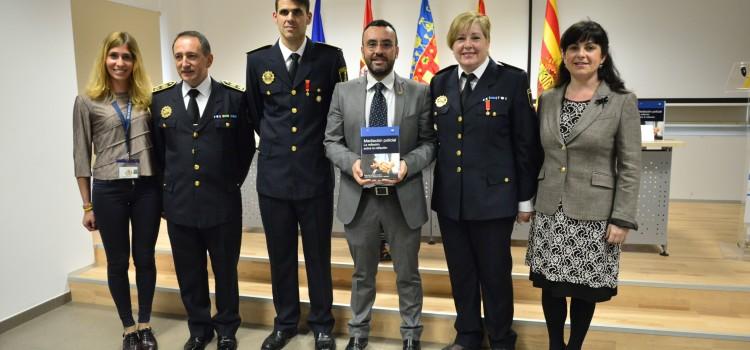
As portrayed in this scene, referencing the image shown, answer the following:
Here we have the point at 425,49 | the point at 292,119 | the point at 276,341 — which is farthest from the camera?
the point at 425,49

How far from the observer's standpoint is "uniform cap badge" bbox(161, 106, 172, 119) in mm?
2305

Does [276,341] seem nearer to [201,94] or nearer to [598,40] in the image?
[201,94]

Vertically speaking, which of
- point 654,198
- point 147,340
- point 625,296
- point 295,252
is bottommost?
point 147,340

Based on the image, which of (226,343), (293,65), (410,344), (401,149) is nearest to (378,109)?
(401,149)

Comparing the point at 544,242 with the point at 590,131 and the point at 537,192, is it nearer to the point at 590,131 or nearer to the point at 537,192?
the point at 537,192

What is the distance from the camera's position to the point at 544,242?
198cm

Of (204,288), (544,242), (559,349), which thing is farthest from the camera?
(204,288)

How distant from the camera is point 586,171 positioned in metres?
1.86

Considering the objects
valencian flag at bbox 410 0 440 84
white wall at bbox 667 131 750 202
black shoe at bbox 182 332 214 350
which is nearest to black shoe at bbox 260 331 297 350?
black shoe at bbox 182 332 214 350

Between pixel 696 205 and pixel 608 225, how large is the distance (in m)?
4.27

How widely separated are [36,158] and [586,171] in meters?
3.14

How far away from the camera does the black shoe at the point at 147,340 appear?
2584 mm

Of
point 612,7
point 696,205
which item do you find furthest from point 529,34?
point 696,205

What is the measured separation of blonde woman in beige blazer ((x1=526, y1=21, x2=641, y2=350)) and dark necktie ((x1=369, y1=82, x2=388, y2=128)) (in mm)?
659
